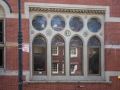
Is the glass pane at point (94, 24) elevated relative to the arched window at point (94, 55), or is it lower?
elevated

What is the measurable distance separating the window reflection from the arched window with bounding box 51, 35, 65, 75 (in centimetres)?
50

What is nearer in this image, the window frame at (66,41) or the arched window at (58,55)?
the window frame at (66,41)

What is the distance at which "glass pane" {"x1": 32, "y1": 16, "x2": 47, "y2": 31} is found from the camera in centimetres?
1659

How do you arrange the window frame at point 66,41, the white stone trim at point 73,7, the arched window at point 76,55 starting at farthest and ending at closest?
the arched window at point 76,55 < the window frame at point 66,41 < the white stone trim at point 73,7

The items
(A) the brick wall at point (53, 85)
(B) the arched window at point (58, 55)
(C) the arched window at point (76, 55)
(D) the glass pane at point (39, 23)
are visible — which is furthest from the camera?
(C) the arched window at point (76, 55)

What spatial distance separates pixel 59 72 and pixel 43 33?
2302mm

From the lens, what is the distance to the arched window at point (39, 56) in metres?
16.5

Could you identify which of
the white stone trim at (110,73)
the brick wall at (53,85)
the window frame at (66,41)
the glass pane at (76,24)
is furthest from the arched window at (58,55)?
the white stone trim at (110,73)

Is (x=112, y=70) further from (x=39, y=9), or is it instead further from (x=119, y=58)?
(x=39, y=9)

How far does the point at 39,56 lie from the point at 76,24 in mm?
2723

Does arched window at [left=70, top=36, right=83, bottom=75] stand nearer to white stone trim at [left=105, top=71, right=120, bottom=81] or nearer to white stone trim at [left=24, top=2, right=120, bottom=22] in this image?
white stone trim at [left=105, top=71, right=120, bottom=81]

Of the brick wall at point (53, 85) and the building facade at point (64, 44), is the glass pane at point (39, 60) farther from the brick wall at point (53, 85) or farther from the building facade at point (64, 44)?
the brick wall at point (53, 85)

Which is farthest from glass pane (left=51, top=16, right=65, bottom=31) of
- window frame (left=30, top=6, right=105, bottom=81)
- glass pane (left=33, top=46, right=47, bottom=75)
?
glass pane (left=33, top=46, right=47, bottom=75)

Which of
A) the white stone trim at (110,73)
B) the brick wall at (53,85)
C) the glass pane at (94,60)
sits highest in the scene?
the glass pane at (94,60)
